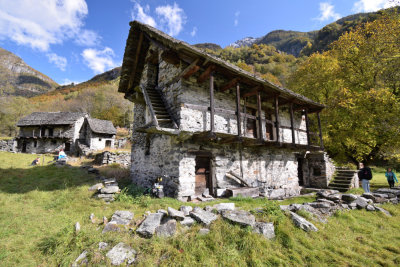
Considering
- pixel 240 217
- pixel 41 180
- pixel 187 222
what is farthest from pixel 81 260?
pixel 41 180

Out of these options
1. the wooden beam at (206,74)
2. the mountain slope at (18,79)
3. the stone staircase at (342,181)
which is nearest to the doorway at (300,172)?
the stone staircase at (342,181)

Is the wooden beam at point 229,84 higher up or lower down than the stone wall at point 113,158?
higher up

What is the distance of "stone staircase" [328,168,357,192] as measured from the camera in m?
10.8

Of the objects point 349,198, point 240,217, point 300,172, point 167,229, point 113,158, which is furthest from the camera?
point 113,158

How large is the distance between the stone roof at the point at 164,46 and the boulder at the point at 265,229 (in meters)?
5.37

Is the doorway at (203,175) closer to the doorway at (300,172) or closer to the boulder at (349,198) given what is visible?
the boulder at (349,198)

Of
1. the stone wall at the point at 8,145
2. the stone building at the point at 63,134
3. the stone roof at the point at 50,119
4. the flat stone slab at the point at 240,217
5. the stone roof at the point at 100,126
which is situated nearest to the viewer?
the flat stone slab at the point at 240,217

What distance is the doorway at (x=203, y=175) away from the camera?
7374mm

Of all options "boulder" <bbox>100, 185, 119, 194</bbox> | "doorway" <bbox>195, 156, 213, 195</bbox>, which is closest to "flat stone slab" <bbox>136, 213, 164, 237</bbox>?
"boulder" <bbox>100, 185, 119, 194</bbox>

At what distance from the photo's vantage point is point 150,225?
383 cm

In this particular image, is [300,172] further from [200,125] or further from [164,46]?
[164,46]

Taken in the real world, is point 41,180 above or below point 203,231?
above

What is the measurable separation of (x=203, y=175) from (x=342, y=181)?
979 centimetres

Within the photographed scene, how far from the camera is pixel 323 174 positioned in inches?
457
